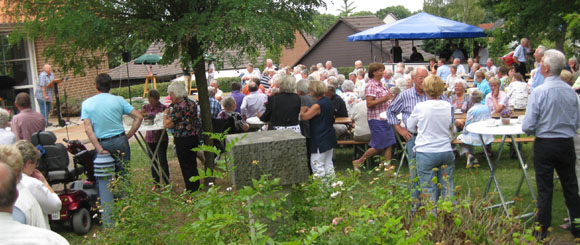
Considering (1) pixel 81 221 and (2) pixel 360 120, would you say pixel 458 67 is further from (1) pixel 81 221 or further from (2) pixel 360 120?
(1) pixel 81 221

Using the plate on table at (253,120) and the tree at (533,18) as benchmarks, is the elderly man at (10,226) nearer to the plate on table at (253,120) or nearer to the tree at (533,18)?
the plate on table at (253,120)

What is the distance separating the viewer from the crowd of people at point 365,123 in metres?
5.20

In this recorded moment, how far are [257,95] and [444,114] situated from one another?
17.0 feet

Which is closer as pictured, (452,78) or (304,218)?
(304,218)

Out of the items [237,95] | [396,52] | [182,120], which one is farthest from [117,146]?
[396,52]

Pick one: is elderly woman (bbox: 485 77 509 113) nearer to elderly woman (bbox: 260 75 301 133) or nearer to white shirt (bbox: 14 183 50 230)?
elderly woman (bbox: 260 75 301 133)

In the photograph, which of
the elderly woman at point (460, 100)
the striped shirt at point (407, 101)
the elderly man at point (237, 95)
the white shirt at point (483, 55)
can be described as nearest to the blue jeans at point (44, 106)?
the elderly man at point (237, 95)

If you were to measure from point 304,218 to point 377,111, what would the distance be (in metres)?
4.32

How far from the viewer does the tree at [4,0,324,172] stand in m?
6.49

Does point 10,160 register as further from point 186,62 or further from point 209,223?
point 186,62

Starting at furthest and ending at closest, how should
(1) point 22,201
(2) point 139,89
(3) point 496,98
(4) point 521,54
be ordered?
Answer: (2) point 139,89 → (4) point 521,54 → (3) point 496,98 → (1) point 22,201

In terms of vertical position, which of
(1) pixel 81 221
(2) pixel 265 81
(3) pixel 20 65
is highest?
(3) pixel 20 65

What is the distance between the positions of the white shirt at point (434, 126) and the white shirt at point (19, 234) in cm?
382

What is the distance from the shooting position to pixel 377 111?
27.7 feet
